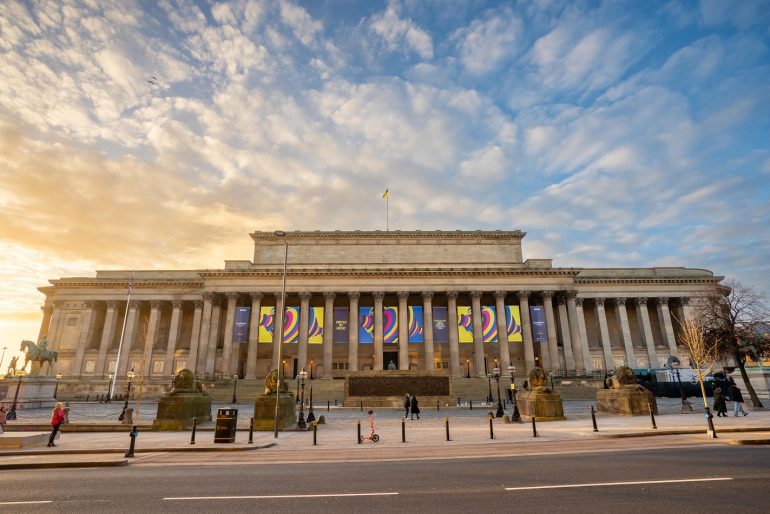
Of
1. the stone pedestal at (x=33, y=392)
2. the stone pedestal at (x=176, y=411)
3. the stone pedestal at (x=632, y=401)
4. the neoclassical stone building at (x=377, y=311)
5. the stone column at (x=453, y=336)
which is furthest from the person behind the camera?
the neoclassical stone building at (x=377, y=311)

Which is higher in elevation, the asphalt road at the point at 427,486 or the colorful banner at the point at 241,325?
the colorful banner at the point at 241,325

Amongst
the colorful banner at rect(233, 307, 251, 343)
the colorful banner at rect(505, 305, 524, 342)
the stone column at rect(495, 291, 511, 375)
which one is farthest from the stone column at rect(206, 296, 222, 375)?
the colorful banner at rect(505, 305, 524, 342)

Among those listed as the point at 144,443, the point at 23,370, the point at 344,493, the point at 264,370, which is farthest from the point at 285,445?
the point at 264,370

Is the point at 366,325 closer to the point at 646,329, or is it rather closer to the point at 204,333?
the point at 204,333

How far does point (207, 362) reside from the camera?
5506 centimetres

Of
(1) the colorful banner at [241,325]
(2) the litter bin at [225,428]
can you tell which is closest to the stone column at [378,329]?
(1) the colorful banner at [241,325]

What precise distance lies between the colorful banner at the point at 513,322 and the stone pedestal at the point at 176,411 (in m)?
42.7

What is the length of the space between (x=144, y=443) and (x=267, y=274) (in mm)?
43037

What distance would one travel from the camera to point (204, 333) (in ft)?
187

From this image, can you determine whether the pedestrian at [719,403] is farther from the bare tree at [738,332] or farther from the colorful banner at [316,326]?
the colorful banner at [316,326]

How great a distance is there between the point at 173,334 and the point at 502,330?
46732mm

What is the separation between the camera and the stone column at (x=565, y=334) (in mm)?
55781

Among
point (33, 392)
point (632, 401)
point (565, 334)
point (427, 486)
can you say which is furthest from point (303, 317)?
point (427, 486)

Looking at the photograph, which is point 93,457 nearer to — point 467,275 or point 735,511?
point 735,511
